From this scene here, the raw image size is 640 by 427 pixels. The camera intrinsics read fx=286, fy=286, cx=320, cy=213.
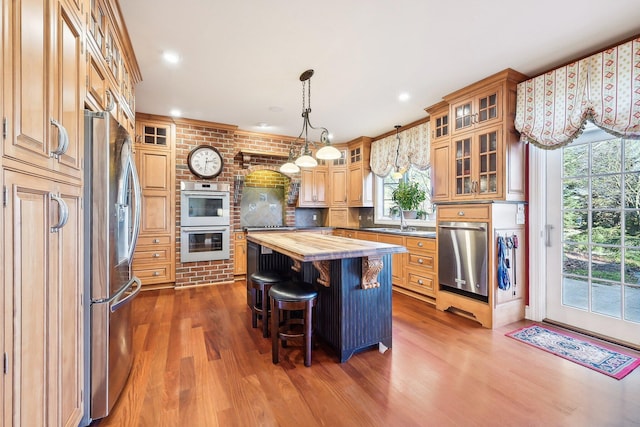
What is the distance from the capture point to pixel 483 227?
9.37 feet

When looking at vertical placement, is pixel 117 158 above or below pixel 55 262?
above

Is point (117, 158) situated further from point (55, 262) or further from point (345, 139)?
point (345, 139)

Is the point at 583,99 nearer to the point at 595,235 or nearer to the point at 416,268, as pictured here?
the point at 595,235

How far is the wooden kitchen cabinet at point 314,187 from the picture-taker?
17.9 feet

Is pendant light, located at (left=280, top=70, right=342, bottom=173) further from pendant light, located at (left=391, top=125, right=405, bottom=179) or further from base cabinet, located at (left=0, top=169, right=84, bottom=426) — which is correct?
pendant light, located at (left=391, top=125, right=405, bottom=179)

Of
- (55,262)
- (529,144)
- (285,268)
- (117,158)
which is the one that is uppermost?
(529,144)

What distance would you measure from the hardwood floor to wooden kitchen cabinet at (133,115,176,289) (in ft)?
5.32

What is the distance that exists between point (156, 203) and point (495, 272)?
4378 millimetres

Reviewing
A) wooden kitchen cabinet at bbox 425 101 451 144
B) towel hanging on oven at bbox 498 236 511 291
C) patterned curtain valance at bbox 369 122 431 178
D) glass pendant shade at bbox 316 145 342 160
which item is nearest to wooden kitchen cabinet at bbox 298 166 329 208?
patterned curtain valance at bbox 369 122 431 178

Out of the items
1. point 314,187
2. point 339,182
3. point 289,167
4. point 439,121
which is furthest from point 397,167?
point 289,167

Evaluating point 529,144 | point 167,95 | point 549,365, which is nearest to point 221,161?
point 167,95

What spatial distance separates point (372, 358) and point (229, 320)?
1.56 meters

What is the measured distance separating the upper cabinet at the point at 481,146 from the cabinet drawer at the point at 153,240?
379 centimetres

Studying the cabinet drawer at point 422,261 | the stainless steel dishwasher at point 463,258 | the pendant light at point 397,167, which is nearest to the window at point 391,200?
the pendant light at point 397,167
